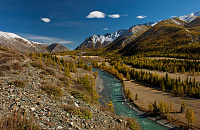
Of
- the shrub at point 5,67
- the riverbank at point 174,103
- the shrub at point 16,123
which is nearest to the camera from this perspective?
the shrub at point 16,123

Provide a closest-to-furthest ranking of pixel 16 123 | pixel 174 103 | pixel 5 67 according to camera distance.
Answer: pixel 16 123
pixel 5 67
pixel 174 103

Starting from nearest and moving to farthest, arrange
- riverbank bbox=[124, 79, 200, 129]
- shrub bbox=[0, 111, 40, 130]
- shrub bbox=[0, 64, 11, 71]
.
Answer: shrub bbox=[0, 111, 40, 130], shrub bbox=[0, 64, 11, 71], riverbank bbox=[124, 79, 200, 129]

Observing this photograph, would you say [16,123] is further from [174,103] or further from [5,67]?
[174,103]

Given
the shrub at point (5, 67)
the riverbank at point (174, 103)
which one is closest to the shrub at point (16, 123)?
the shrub at point (5, 67)

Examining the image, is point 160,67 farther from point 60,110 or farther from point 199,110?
point 60,110

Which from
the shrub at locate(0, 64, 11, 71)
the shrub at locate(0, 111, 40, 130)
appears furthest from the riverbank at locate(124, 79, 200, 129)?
the shrub at locate(0, 64, 11, 71)

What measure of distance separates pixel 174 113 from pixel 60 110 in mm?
33407

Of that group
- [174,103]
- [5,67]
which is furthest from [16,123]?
[174,103]

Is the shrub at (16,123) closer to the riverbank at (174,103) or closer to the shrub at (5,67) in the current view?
the shrub at (5,67)

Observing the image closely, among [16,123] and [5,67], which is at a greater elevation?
[5,67]

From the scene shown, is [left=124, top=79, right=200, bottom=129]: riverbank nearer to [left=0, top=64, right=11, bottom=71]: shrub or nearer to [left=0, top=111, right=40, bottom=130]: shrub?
[left=0, top=111, right=40, bottom=130]: shrub

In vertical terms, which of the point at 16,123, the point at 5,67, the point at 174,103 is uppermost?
the point at 5,67

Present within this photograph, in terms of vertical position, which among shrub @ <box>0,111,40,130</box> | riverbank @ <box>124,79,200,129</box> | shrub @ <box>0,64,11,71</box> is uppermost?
shrub @ <box>0,64,11,71</box>

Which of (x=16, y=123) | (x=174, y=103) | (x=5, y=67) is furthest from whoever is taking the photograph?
(x=174, y=103)
